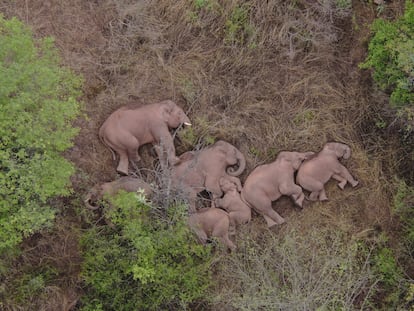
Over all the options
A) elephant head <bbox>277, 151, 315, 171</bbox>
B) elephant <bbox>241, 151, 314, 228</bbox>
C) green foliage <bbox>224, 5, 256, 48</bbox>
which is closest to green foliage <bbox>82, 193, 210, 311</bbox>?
elephant <bbox>241, 151, 314, 228</bbox>

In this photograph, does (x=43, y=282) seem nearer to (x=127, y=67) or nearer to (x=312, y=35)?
(x=127, y=67)

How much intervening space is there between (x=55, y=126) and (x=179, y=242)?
1.60 m

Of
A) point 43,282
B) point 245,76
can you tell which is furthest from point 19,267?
point 245,76

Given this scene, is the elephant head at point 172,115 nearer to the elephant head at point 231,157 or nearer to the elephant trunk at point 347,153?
the elephant head at point 231,157

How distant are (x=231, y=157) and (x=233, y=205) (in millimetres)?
519

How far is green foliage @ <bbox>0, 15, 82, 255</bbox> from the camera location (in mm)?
4371

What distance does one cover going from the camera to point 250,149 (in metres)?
5.79

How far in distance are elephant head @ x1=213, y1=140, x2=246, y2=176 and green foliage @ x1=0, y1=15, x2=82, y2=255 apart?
5.31ft

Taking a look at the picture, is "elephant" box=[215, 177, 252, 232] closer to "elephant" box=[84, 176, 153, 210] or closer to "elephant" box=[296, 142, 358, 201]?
"elephant" box=[296, 142, 358, 201]

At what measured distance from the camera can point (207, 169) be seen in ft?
18.2

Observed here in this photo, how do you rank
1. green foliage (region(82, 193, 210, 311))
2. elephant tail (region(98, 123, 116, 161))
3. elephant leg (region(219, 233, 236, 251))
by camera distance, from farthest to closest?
elephant tail (region(98, 123, 116, 161)) → elephant leg (region(219, 233, 236, 251)) → green foliage (region(82, 193, 210, 311))

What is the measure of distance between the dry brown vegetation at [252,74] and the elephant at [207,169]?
16 cm

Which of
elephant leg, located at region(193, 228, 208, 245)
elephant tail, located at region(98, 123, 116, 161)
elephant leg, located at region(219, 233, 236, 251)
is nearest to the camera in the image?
elephant leg, located at region(193, 228, 208, 245)

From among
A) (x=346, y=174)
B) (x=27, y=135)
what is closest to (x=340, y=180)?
(x=346, y=174)
